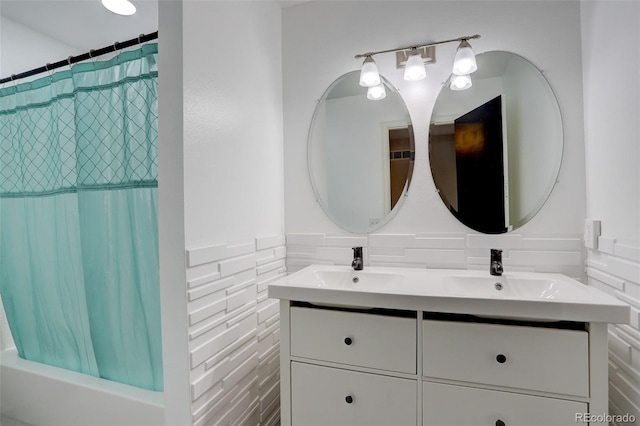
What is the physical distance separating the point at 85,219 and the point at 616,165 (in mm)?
2284

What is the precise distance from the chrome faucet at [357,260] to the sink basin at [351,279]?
3 centimetres

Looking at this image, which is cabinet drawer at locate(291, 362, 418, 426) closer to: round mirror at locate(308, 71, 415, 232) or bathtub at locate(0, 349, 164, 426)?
bathtub at locate(0, 349, 164, 426)

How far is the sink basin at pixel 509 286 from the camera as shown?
122cm

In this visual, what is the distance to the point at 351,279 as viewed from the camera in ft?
4.91

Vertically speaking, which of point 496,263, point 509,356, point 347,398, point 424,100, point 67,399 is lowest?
point 67,399

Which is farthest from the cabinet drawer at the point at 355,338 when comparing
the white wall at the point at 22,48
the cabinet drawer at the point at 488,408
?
the white wall at the point at 22,48

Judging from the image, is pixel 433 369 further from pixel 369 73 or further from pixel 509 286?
pixel 369 73

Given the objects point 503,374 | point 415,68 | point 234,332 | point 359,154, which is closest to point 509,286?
point 503,374

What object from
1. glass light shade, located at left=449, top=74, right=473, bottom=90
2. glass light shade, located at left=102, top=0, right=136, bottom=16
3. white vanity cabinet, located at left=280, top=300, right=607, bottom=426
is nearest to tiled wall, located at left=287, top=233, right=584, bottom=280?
white vanity cabinet, located at left=280, top=300, right=607, bottom=426

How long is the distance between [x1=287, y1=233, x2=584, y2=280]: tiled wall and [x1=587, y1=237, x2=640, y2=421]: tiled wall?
5.6 inches

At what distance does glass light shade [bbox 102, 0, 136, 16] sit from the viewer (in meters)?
1.49

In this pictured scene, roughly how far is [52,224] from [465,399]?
Result: 6.85ft

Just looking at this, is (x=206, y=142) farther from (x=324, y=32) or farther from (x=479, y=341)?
(x=479, y=341)

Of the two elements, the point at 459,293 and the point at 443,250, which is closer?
the point at 459,293
